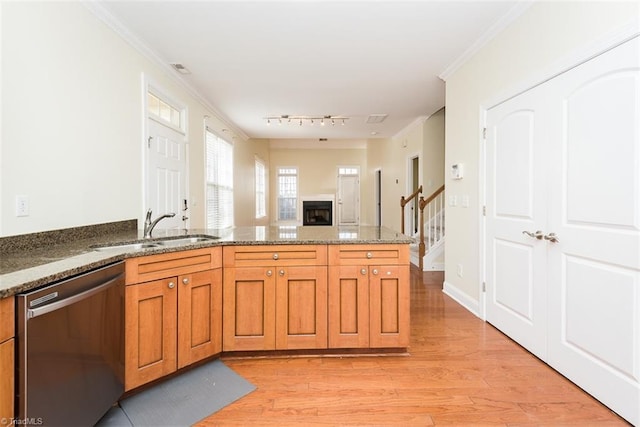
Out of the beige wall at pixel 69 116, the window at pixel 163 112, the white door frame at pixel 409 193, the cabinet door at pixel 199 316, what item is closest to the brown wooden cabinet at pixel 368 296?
the cabinet door at pixel 199 316

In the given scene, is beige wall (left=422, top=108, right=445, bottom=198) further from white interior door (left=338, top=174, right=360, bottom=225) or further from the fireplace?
the fireplace

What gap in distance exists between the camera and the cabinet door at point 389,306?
2322 millimetres

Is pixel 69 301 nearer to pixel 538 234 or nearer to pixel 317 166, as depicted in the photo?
pixel 538 234

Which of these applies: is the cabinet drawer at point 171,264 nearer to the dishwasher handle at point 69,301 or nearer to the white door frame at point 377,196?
the dishwasher handle at point 69,301

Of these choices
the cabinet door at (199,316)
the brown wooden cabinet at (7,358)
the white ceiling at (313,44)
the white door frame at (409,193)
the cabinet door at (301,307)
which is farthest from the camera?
the white door frame at (409,193)

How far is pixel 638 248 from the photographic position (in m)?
1.61

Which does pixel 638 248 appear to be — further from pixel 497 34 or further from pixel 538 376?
pixel 497 34

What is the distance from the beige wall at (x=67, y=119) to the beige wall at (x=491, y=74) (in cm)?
340

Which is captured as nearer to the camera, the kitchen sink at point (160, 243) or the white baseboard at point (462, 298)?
the kitchen sink at point (160, 243)

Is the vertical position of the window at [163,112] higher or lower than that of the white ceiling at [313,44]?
lower

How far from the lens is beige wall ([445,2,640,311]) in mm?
1931

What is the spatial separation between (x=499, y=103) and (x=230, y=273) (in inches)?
108

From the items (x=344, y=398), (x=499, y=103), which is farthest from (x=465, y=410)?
(x=499, y=103)

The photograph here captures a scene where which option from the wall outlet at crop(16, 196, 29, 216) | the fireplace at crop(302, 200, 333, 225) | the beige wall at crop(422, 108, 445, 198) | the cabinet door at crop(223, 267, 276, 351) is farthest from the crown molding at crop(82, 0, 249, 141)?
the fireplace at crop(302, 200, 333, 225)
